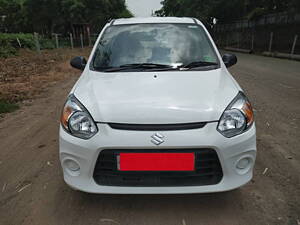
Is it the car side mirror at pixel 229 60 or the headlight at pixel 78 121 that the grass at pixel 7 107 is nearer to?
the headlight at pixel 78 121

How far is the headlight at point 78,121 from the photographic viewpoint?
2.04 meters

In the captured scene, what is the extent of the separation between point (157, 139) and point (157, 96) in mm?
392

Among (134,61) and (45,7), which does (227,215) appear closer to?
(134,61)

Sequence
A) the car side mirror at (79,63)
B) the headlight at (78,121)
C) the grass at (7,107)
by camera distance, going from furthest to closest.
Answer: the grass at (7,107) < the car side mirror at (79,63) < the headlight at (78,121)

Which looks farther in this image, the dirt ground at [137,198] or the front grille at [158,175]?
the dirt ground at [137,198]

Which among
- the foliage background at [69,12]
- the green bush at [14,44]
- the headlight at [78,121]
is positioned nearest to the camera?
the headlight at [78,121]

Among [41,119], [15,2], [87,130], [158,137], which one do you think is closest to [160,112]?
[158,137]

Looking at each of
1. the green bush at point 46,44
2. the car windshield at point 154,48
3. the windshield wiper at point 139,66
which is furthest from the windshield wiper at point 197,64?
the green bush at point 46,44

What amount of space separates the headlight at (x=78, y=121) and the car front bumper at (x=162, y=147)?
0.04 meters

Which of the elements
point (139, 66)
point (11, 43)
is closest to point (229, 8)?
point (11, 43)

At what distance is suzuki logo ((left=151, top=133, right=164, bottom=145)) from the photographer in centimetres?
192

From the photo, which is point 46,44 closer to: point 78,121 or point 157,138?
point 78,121

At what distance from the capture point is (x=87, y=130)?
6.73 feet

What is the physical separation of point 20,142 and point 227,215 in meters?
2.74
